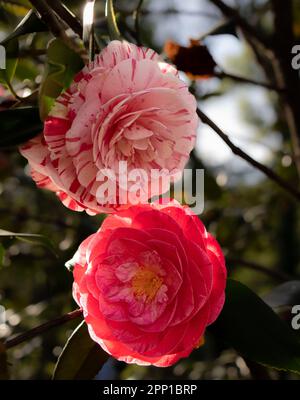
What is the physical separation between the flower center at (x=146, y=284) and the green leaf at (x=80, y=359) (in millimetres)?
123

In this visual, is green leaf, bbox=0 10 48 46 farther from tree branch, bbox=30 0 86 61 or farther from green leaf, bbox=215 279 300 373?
green leaf, bbox=215 279 300 373

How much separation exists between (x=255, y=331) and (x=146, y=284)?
15cm

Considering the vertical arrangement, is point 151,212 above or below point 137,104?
below

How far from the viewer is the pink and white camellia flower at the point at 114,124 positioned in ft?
1.90

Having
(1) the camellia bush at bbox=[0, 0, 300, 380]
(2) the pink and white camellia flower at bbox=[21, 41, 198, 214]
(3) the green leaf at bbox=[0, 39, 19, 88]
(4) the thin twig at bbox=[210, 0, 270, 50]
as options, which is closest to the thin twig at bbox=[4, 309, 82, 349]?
(1) the camellia bush at bbox=[0, 0, 300, 380]

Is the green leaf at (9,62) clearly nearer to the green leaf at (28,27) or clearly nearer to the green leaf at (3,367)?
the green leaf at (28,27)

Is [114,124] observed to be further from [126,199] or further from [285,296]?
[285,296]

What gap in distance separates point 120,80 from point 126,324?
228 millimetres

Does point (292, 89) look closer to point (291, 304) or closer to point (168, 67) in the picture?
point (291, 304)

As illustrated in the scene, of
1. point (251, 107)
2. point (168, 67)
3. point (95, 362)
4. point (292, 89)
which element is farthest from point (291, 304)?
point (251, 107)

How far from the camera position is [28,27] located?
0.70 metres

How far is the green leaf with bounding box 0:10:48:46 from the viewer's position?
693 millimetres

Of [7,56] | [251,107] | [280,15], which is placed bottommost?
[251,107]

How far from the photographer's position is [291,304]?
2.87 ft
